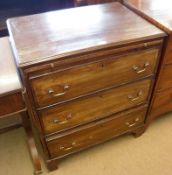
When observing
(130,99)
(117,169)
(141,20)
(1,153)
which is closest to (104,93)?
(130,99)

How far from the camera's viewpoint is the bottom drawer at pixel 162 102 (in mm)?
1421

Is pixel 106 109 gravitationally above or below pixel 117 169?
above

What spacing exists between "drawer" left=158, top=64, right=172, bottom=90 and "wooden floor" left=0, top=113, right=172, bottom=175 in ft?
1.51

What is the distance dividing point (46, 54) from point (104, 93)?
42cm

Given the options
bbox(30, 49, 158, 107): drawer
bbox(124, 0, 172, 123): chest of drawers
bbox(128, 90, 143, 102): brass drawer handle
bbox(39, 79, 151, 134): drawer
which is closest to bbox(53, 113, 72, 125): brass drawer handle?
bbox(39, 79, 151, 134): drawer

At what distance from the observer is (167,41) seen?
43.4 inches

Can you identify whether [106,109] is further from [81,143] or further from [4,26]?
[4,26]

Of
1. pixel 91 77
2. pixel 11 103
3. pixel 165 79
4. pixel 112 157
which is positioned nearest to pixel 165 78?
pixel 165 79

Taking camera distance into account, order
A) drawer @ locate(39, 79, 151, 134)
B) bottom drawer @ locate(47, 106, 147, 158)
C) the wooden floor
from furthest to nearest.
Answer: the wooden floor, bottom drawer @ locate(47, 106, 147, 158), drawer @ locate(39, 79, 151, 134)

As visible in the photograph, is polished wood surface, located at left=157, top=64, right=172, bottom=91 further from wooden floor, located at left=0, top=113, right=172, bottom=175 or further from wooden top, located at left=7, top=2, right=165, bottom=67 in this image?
wooden floor, located at left=0, top=113, right=172, bottom=175

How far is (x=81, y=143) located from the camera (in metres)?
1.35

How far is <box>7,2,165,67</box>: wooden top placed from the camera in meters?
0.92

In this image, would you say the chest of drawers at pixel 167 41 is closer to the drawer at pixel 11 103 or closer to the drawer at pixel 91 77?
the drawer at pixel 91 77

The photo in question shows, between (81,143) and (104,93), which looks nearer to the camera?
(104,93)
